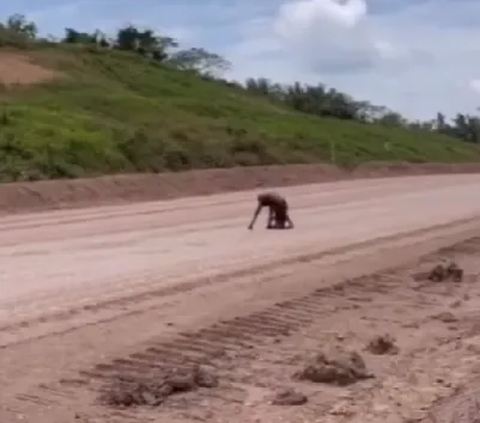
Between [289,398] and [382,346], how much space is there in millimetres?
2243

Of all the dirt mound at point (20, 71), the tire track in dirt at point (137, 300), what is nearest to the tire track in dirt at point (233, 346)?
the tire track in dirt at point (137, 300)

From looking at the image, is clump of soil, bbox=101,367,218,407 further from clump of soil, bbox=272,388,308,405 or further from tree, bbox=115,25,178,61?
tree, bbox=115,25,178,61

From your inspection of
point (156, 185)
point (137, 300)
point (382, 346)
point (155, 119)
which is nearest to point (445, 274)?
point (137, 300)

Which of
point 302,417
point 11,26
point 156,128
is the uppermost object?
point 11,26

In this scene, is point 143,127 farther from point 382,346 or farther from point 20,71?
point 382,346

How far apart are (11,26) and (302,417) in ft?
211

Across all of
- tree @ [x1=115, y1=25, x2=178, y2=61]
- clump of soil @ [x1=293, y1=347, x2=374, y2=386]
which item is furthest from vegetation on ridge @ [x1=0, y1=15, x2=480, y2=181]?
clump of soil @ [x1=293, y1=347, x2=374, y2=386]

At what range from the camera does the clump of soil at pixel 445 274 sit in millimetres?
16109

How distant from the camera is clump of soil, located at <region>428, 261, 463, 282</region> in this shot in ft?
52.9

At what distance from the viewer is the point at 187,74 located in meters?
69.1

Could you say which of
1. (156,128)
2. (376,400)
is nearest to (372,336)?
(376,400)

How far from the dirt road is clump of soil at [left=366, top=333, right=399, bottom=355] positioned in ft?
5.61

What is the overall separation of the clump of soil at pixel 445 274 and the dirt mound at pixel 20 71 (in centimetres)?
3807

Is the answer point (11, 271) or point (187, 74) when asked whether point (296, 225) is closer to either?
point (11, 271)
